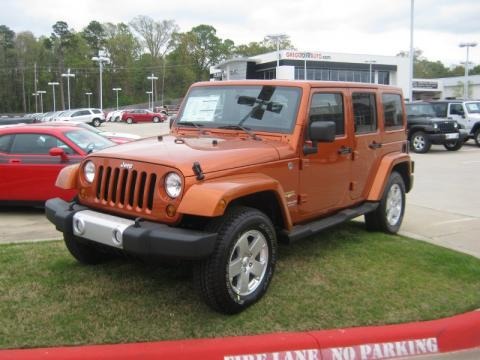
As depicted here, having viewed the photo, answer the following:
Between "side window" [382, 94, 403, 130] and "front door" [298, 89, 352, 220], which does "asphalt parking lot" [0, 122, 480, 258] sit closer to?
"side window" [382, 94, 403, 130]

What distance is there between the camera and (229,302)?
401 cm

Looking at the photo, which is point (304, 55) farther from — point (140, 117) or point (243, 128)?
point (243, 128)

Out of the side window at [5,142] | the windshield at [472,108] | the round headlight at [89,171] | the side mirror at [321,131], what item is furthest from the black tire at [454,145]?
the round headlight at [89,171]

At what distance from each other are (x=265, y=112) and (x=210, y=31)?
12693 cm

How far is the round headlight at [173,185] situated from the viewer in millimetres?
3922

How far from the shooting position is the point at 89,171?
4.55m

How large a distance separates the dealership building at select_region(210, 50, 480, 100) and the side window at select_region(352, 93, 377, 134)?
60839 mm

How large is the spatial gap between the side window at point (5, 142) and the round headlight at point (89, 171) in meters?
4.56

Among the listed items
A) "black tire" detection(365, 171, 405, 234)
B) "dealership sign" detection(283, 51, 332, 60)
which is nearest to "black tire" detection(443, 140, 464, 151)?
"black tire" detection(365, 171, 405, 234)

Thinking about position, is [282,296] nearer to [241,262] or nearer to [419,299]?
[241,262]

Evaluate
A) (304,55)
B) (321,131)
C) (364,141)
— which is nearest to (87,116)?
(304,55)

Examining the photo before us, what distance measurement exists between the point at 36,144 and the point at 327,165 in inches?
203

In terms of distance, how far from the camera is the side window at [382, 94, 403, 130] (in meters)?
6.69

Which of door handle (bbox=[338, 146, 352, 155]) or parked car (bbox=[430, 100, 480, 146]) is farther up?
parked car (bbox=[430, 100, 480, 146])
